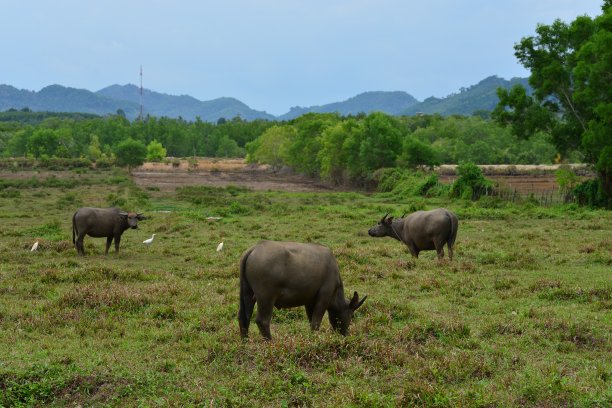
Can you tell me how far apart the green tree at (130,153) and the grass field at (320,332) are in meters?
80.2

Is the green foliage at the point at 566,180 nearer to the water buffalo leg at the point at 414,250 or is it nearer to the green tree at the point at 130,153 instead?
the water buffalo leg at the point at 414,250

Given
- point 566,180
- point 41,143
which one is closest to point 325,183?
point 566,180

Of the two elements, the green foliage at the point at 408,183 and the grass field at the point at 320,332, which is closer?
the grass field at the point at 320,332

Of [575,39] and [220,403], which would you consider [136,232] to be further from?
[575,39]

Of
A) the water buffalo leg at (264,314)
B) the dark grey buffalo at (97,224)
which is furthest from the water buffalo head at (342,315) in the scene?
the dark grey buffalo at (97,224)

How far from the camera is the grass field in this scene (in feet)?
24.2

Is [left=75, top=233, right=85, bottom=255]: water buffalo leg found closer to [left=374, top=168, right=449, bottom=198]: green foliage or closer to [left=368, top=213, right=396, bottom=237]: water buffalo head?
[left=368, top=213, right=396, bottom=237]: water buffalo head

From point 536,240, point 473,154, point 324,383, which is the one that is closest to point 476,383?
point 324,383

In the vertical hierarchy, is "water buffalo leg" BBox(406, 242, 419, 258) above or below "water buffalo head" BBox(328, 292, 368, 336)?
below

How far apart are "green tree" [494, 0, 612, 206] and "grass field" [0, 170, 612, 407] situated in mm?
14577

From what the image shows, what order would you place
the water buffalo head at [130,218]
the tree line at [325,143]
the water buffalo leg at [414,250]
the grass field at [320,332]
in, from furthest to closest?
1. the tree line at [325,143]
2. the water buffalo head at [130,218]
3. the water buffalo leg at [414,250]
4. the grass field at [320,332]

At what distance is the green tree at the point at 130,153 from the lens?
99.5 m

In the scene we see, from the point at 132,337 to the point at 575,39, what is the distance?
125 feet

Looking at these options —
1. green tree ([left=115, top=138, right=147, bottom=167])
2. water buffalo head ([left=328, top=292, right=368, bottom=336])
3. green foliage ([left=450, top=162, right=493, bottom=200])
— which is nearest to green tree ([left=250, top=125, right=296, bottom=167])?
green tree ([left=115, top=138, right=147, bottom=167])
